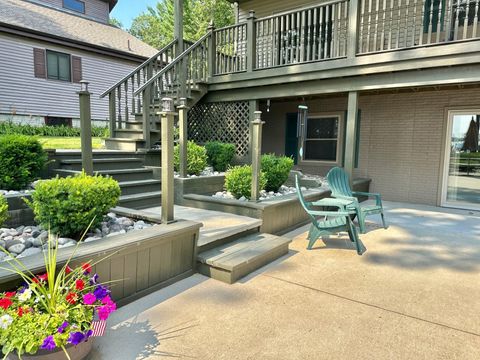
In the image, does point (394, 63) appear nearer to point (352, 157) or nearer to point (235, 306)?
point (352, 157)

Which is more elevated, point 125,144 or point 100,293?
point 125,144

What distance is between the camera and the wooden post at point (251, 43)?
7.24 m

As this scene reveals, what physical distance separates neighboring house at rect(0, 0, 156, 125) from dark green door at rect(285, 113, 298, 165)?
8.29 metres

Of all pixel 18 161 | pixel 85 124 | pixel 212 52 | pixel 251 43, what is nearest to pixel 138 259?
pixel 85 124

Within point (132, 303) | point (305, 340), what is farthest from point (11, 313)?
point (305, 340)

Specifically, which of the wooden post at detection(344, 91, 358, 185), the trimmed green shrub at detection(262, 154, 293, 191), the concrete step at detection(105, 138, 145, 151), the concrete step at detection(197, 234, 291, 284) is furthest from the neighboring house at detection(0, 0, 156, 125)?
the concrete step at detection(197, 234, 291, 284)

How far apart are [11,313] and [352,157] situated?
5836mm

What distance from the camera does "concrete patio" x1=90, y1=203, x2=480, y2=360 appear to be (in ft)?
7.03

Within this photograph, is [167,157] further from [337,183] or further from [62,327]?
[337,183]

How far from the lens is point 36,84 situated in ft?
39.2

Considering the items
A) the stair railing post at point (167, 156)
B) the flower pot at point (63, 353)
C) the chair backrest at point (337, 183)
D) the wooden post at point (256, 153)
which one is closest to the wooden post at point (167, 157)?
the stair railing post at point (167, 156)

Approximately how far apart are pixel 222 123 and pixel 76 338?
22.2 feet

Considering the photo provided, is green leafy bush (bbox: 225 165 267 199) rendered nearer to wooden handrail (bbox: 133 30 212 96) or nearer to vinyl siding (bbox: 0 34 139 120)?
wooden handrail (bbox: 133 30 212 96)

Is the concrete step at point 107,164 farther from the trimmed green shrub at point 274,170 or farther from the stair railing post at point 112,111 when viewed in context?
the trimmed green shrub at point 274,170
